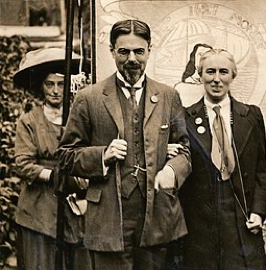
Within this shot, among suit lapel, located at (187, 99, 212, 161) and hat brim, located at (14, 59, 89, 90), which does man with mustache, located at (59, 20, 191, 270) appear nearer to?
suit lapel, located at (187, 99, 212, 161)

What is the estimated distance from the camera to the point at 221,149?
132 inches

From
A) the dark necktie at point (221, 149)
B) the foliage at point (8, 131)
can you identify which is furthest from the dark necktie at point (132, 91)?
the foliage at point (8, 131)

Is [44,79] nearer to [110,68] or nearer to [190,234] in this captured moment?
[110,68]

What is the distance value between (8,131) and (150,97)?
69 cm

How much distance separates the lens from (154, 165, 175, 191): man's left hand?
327 centimetres

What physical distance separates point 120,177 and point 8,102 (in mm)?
660

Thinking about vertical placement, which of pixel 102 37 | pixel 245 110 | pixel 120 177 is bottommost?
pixel 120 177

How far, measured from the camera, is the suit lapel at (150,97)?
329cm

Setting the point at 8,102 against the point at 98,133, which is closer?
the point at 98,133

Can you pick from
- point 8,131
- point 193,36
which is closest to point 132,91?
point 193,36

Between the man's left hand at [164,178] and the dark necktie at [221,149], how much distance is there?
0.21 metres

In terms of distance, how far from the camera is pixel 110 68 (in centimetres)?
333

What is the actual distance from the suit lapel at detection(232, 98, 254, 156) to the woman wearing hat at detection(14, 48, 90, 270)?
2.41 feet

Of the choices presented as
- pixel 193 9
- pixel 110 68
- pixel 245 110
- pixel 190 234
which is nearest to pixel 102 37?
pixel 110 68
